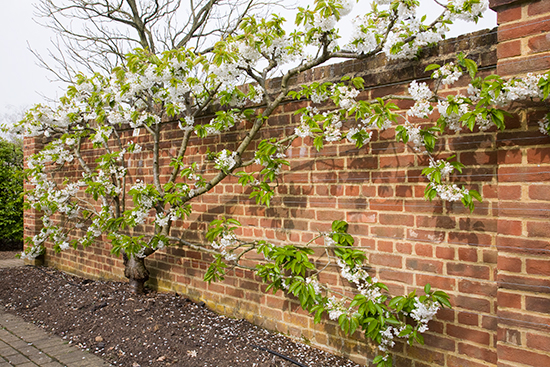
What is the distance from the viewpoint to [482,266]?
237 centimetres

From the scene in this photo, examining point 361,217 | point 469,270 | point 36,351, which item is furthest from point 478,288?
point 36,351

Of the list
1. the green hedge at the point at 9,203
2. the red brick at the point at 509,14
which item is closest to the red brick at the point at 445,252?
the red brick at the point at 509,14

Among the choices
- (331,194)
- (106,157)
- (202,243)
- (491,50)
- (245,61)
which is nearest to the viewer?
(491,50)

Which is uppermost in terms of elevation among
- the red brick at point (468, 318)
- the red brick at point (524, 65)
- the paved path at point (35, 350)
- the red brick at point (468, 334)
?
the red brick at point (524, 65)

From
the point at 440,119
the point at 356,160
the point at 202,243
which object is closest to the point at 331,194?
the point at 356,160

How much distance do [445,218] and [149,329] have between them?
8.89ft

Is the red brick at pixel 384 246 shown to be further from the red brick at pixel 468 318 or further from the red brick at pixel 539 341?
the red brick at pixel 539 341

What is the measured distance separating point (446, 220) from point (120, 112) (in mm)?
3537

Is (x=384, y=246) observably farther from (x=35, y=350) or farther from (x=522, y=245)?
(x=35, y=350)

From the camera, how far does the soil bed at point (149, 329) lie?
3.09 metres

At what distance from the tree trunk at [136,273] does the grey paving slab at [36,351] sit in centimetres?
102

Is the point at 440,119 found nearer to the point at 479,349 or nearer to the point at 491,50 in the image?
the point at 491,50

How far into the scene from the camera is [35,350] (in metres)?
3.49

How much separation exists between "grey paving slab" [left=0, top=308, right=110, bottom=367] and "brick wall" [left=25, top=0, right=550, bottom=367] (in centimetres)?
137
